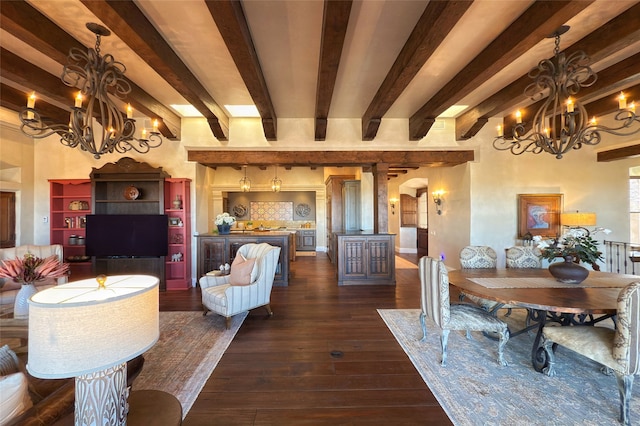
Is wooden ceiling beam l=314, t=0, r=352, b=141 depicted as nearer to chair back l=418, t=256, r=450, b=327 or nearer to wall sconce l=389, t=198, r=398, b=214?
chair back l=418, t=256, r=450, b=327

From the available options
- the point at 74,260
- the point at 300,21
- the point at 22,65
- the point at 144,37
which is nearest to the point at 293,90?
the point at 300,21

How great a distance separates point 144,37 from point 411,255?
9.34m

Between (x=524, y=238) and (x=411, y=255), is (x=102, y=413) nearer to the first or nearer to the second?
(x=524, y=238)

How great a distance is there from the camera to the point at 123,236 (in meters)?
5.29

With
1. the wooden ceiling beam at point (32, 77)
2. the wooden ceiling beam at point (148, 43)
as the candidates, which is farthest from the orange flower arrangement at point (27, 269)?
the wooden ceiling beam at point (32, 77)

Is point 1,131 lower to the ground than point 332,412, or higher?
higher

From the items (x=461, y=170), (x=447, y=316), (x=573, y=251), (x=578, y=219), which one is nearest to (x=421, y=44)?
(x=573, y=251)

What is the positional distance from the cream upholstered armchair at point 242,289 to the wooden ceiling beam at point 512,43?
3.46m

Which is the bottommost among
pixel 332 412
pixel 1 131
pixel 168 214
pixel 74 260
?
pixel 332 412

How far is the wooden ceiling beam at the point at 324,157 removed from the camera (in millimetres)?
5828

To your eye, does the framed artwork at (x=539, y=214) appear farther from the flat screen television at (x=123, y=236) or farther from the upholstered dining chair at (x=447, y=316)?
the flat screen television at (x=123, y=236)

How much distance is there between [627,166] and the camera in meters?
5.87

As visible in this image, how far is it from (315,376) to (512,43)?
150 inches

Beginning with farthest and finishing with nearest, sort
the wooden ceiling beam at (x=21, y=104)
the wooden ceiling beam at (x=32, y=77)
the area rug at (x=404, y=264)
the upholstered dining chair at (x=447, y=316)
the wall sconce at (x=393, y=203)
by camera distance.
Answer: the wall sconce at (x=393, y=203) → the area rug at (x=404, y=264) → the wooden ceiling beam at (x=21, y=104) → the wooden ceiling beam at (x=32, y=77) → the upholstered dining chair at (x=447, y=316)
